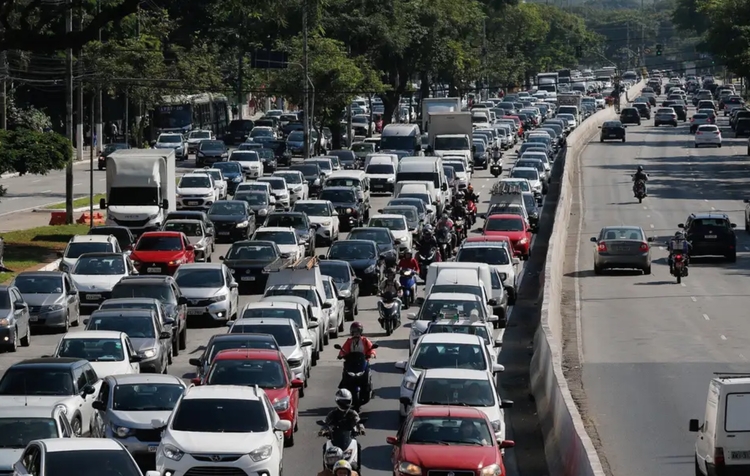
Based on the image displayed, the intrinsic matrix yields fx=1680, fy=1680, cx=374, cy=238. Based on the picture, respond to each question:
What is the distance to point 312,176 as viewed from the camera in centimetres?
6994

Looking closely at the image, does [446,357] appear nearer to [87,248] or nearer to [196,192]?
[87,248]

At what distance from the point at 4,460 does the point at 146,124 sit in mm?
82705

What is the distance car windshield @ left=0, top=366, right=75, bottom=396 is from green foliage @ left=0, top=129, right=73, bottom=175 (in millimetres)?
29602

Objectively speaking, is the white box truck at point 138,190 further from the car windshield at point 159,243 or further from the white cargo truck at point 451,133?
the white cargo truck at point 451,133

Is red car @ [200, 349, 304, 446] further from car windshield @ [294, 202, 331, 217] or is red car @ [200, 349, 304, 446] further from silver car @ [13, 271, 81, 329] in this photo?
car windshield @ [294, 202, 331, 217]

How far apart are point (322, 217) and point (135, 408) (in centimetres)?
3080

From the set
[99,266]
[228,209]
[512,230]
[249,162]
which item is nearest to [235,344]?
[99,266]

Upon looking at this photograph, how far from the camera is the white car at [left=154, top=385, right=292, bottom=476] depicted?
19109 millimetres

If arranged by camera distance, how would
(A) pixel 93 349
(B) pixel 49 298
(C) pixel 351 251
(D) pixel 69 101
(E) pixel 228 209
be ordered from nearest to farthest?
(A) pixel 93 349, (B) pixel 49 298, (C) pixel 351 251, (E) pixel 228 209, (D) pixel 69 101

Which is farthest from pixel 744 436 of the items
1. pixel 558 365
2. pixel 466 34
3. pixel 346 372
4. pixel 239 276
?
pixel 466 34

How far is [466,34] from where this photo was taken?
13162 cm

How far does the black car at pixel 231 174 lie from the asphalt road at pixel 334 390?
2621 cm

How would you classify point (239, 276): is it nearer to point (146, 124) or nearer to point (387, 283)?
point (387, 283)

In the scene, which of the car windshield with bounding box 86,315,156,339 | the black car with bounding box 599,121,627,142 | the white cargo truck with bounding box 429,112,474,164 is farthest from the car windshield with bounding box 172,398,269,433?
the black car with bounding box 599,121,627,142
